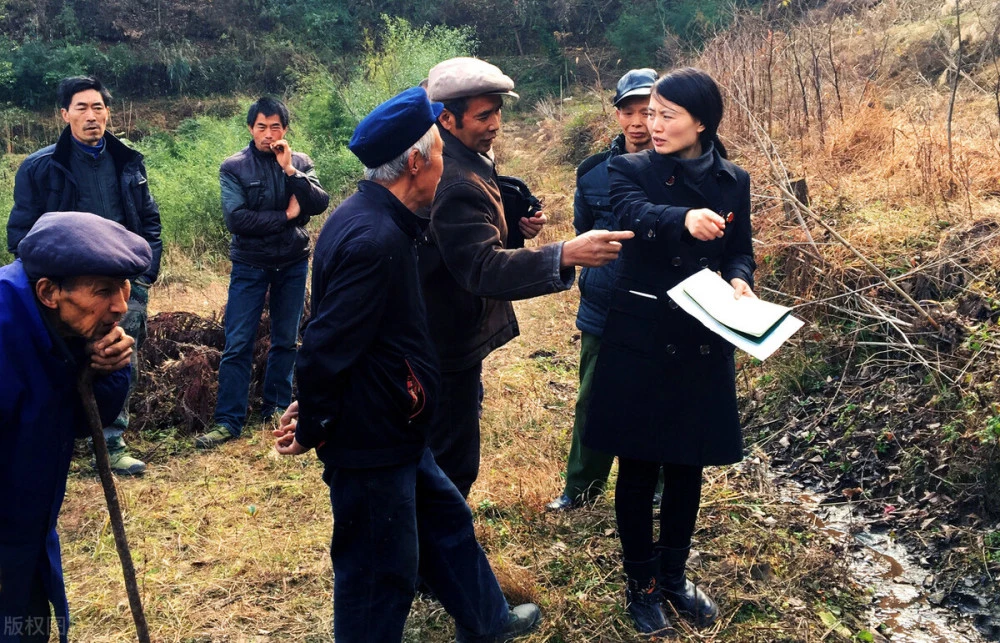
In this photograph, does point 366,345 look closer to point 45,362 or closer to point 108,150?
point 45,362

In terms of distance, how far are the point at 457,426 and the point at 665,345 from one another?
0.89 metres

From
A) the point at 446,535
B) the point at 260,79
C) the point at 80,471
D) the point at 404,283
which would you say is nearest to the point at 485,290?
the point at 404,283

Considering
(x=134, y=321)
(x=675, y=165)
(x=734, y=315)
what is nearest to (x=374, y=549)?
(x=734, y=315)

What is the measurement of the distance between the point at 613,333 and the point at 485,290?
1.63ft

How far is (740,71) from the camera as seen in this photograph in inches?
355

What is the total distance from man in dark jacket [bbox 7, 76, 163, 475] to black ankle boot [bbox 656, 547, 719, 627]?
290 cm

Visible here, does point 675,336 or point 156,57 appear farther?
point 156,57

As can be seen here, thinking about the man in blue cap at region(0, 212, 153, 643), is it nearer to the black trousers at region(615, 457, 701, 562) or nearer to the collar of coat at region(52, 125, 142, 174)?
the black trousers at region(615, 457, 701, 562)

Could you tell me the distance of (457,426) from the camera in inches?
126

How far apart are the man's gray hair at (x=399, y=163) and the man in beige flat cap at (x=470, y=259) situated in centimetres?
33

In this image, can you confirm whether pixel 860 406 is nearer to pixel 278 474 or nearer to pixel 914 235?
pixel 914 235

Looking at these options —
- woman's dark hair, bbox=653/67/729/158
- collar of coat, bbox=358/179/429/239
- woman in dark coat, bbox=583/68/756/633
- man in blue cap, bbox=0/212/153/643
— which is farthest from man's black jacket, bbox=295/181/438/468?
woman's dark hair, bbox=653/67/729/158

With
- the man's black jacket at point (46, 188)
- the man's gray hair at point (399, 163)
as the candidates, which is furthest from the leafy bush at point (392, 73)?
the man's gray hair at point (399, 163)

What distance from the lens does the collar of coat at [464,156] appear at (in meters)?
2.96
